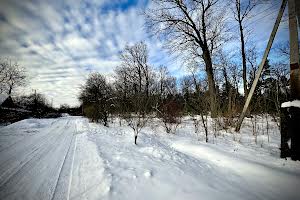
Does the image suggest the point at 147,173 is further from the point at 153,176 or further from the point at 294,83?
the point at 294,83

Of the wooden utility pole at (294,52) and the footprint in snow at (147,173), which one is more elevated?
the wooden utility pole at (294,52)

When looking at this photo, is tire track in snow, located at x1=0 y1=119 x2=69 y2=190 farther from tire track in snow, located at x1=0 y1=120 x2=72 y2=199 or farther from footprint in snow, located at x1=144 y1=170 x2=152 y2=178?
footprint in snow, located at x1=144 y1=170 x2=152 y2=178

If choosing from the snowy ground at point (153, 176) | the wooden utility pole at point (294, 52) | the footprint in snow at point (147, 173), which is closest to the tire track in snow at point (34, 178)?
the snowy ground at point (153, 176)

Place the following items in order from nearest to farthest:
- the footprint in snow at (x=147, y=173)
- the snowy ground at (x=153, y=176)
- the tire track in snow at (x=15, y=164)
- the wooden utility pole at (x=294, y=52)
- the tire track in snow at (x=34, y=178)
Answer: the snowy ground at (x=153, y=176)
the tire track in snow at (x=34, y=178)
the footprint in snow at (x=147, y=173)
the tire track in snow at (x=15, y=164)
the wooden utility pole at (x=294, y=52)

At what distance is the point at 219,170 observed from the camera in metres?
Answer: 3.97

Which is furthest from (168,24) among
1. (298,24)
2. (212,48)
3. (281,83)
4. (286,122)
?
(286,122)

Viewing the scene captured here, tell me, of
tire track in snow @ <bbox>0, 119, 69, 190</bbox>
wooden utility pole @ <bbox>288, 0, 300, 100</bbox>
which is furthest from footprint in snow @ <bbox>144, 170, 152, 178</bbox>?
wooden utility pole @ <bbox>288, 0, 300, 100</bbox>

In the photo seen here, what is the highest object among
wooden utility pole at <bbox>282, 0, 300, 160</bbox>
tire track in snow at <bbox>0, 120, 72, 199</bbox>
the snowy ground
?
wooden utility pole at <bbox>282, 0, 300, 160</bbox>

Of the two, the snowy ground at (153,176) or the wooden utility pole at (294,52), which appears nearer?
the snowy ground at (153,176)

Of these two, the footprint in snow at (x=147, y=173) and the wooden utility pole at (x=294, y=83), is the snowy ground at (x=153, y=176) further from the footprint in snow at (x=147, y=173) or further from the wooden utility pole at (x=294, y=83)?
the wooden utility pole at (x=294, y=83)

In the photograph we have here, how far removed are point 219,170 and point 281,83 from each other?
30.8 feet

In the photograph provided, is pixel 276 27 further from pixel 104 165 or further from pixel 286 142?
pixel 104 165

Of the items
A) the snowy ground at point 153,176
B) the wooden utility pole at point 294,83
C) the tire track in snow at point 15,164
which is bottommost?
the tire track in snow at point 15,164

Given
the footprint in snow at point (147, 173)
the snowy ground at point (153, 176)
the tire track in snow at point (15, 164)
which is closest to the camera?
the snowy ground at point (153, 176)
